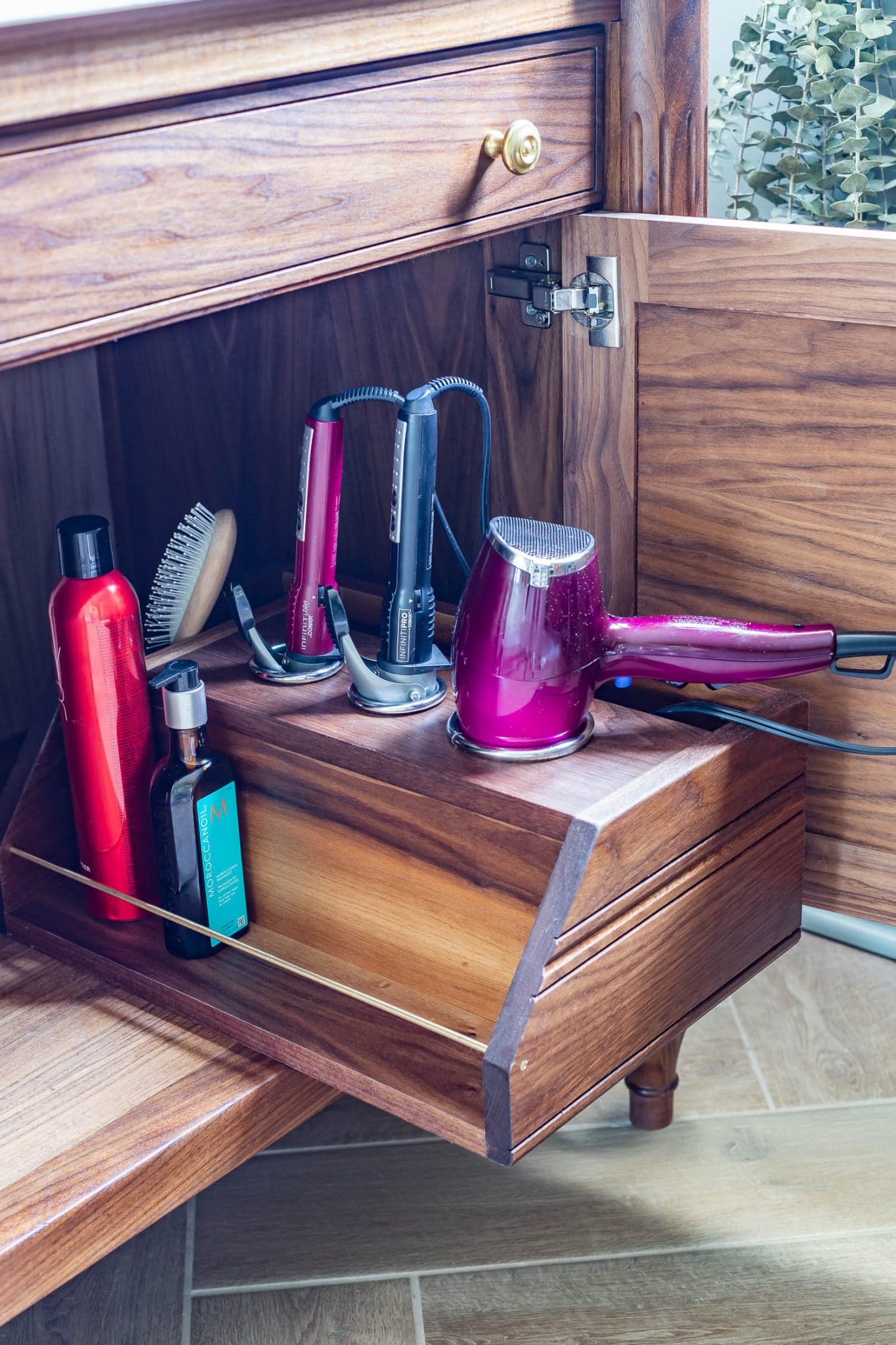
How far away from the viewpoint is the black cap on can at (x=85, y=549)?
2.97 feet

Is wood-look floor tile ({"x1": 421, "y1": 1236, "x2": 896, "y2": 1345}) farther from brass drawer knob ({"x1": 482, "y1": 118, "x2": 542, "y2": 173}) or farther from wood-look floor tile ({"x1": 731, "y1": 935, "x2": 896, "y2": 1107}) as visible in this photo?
brass drawer knob ({"x1": 482, "y1": 118, "x2": 542, "y2": 173})

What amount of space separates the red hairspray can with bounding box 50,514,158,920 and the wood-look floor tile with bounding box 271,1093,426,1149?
0.32m

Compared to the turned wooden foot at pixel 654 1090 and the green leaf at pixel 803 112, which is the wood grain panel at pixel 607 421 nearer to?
the green leaf at pixel 803 112

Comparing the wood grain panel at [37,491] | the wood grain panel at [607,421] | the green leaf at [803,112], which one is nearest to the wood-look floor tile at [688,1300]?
the wood grain panel at [607,421]

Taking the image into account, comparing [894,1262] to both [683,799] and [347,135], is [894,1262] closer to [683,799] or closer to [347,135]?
[683,799]

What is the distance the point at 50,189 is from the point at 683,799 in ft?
1.49

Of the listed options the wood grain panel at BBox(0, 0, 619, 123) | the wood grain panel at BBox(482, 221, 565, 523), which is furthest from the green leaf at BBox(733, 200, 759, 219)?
the wood grain panel at BBox(0, 0, 619, 123)

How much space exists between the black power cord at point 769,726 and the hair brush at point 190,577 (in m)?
0.34

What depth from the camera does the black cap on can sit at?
0.91 meters

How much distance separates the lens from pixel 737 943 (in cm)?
89

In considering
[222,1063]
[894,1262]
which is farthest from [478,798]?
[894,1262]

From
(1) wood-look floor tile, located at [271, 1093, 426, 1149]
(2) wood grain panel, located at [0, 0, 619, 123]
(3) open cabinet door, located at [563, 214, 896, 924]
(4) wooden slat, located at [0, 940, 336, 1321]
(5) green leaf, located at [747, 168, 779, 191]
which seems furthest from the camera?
(1) wood-look floor tile, located at [271, 1093, 426, 1149]

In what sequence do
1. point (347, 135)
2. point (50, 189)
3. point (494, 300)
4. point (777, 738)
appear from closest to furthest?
point (50, 189)
point (347, 135)
point (777, 738)
point (494, 300)

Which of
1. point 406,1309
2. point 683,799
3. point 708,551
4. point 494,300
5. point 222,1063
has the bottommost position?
point 406,1309
